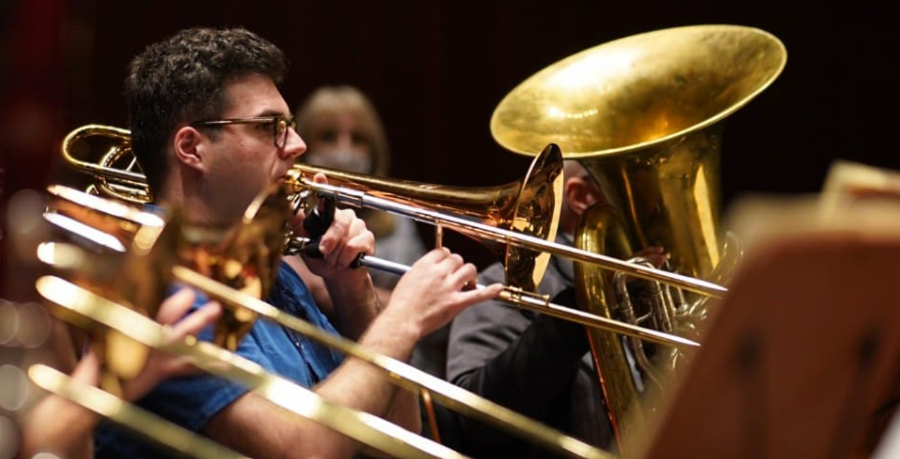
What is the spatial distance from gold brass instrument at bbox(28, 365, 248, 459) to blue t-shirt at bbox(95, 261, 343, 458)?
1.31ft

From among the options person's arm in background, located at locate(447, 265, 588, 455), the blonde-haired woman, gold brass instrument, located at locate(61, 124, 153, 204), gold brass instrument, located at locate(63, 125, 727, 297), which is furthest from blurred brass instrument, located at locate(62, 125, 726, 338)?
the blonde-haired woman

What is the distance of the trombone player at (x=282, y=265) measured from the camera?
5.66 feet

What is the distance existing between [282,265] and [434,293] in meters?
0.40

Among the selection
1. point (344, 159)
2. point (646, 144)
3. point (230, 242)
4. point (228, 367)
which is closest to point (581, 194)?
point (646, 144)

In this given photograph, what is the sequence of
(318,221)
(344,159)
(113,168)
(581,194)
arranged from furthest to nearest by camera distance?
(344,159) < (581,194) < (113,168) < (318,221)

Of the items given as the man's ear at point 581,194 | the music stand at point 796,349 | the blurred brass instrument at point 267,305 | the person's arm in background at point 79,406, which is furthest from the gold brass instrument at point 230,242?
the man's ear at point 581,194

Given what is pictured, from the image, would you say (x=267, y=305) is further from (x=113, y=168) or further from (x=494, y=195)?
(x=113, y=168)

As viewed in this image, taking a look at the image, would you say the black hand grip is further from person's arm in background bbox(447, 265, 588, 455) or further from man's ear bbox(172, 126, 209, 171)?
person's arm in background bbox(447, 265, 588, 455)

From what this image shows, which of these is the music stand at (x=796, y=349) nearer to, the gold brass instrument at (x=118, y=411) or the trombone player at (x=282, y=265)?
the gold brass instrument at (x=118, y=411)

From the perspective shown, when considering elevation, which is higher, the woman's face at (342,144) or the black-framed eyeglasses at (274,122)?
the black-framed eyeglasses at (274,122)

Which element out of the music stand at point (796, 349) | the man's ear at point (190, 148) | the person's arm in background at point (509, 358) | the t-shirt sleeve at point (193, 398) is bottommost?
the person's arm in background at point (509, 358)

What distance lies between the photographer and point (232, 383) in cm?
171

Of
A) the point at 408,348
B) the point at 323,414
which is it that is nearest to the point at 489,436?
the point at 408,348

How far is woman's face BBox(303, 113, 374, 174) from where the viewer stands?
3111 mm
